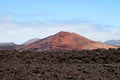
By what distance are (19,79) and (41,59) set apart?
690 centimetres

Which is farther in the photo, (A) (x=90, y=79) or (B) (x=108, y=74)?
(B) (x=108, y=74)

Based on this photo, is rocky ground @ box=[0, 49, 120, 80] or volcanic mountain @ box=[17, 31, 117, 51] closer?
rocky ground @ box=[0, 49, 120, 80]

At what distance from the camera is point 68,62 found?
19.9 meters

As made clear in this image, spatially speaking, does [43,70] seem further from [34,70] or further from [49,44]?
[49,44]

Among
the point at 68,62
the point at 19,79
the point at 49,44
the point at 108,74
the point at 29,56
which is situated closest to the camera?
the point at 19,79

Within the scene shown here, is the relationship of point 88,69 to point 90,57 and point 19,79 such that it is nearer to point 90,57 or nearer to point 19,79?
point 19,79

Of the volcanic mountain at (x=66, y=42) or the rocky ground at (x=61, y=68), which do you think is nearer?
the rocky ground at (x=61, y=68)

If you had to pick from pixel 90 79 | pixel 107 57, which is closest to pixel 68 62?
pixel 107 57

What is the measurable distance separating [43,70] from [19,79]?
1630 millimetres

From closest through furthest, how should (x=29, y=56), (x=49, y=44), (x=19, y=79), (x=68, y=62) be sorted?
(x=19, y=79) < (x=68, y=62) < (x=29, y=56) < (x=49, y=44)

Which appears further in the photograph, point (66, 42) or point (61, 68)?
point (66, 42)

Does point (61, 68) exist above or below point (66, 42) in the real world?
below

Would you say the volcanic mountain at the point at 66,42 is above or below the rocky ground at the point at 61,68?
above

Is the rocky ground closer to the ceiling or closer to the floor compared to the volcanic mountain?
closer to the floor
